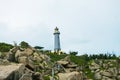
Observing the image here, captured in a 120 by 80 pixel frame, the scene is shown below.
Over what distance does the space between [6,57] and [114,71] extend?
1458 cm

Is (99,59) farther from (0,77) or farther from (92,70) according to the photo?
(0,77)

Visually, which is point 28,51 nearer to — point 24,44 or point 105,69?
point 24,44

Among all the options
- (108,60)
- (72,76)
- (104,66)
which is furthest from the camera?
(108,60)

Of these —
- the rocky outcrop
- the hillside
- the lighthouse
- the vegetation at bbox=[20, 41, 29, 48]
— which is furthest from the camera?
the lighthouse

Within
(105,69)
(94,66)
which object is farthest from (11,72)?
(94,66)

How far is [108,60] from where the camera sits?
64.7m

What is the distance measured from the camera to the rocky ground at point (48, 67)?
44688mm

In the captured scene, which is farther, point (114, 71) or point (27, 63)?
point (114, 71)

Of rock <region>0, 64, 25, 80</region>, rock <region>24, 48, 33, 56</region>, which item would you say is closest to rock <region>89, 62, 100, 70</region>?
rock <region>24, 48, 33, 56</region>

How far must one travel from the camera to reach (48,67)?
178 ft

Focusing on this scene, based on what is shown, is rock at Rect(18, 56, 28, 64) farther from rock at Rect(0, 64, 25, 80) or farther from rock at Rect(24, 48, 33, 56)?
rock at Rect(0, 64, 25, 80)

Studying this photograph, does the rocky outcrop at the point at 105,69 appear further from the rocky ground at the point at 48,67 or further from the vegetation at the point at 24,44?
the vegetation at the point at 24,44

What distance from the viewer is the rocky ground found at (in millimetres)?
44688

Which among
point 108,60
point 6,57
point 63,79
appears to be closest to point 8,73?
point 63,79
